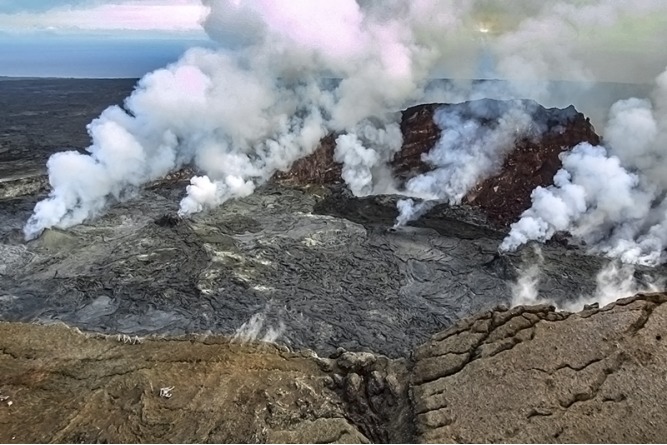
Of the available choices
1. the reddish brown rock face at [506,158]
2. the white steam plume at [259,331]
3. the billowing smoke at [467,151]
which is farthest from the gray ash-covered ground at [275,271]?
the billowing smoke at [467,151]

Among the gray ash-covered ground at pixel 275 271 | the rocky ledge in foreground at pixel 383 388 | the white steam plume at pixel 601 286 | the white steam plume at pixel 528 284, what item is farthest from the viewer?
the white steam plume at pixel 528 284

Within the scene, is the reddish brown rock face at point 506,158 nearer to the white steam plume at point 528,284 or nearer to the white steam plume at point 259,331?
the white steam plume at point 528,284

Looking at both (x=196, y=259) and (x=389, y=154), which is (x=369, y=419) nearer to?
(x=196, y=259)

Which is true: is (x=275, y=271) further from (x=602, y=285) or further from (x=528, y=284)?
(x=602, y=285)

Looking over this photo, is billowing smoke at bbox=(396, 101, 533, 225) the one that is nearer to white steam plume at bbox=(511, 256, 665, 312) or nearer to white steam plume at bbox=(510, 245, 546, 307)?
white steam plume at bbox=(510, 245, 546, 307)

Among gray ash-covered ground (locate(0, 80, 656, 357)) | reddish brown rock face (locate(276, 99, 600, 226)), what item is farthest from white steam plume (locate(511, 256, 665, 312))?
reddish brown rock face (locate(276, 99, 600, 226))

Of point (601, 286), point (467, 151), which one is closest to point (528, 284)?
point (601, 286)
